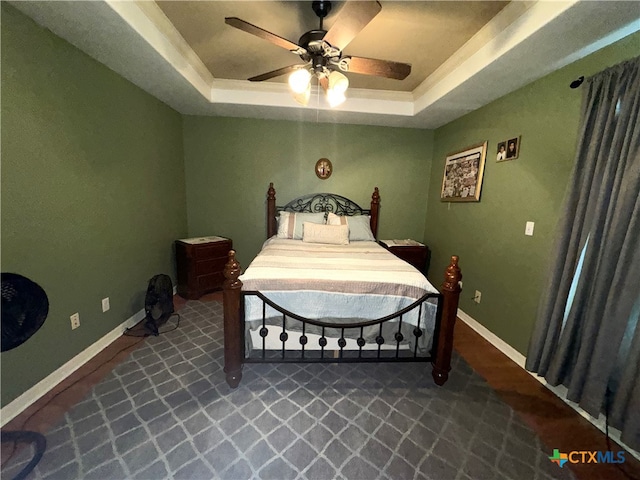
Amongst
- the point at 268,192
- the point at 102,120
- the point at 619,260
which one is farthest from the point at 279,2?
the point at 619,260

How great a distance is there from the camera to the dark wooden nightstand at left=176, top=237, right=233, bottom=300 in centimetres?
313

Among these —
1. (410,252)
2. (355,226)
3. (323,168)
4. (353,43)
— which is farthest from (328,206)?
(353,43)

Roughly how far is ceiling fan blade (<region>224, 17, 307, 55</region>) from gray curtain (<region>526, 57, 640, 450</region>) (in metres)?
1.86

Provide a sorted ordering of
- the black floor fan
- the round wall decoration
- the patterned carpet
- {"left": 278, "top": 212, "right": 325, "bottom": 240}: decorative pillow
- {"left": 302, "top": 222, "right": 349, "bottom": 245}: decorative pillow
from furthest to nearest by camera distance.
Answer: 1. the round wall decoration
2. {"left": 278, "top": 212, "right": 325, "bottom": 240}: decorative pillow
3. {"left": 302, "top": 222, "right": 349, "bottom": 245}: decorative pillow
4. the patterned carpet
5. the black floor fan

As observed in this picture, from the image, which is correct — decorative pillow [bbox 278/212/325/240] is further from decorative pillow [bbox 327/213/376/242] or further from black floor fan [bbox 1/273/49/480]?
black floor fan [bbox 1/273/49/480]

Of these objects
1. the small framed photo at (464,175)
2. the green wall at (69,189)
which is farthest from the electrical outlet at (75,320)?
the small framed photo at (464,175)

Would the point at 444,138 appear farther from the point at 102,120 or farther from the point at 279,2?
the point at 102,120

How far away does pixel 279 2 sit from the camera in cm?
173

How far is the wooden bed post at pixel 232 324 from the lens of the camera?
1694mm

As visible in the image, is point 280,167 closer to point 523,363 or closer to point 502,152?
point 502,152

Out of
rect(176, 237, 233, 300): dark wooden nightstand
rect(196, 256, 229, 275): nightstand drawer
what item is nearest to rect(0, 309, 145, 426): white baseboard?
rect(176, 237, 233, 300): dark wooden nightstand

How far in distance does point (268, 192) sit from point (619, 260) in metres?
3.35

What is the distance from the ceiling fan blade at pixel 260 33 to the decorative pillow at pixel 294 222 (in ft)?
6.23

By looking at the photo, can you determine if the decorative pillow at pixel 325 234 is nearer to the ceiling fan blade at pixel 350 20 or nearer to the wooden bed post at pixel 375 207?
the wooden bed post at pixel 375 207
